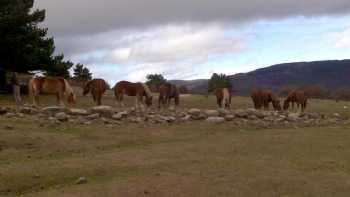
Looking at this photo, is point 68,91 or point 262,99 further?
point 262,99

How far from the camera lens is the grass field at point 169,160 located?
11.5 metres

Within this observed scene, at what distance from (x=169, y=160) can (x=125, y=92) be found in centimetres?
1292

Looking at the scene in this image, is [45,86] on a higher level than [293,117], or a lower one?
higher

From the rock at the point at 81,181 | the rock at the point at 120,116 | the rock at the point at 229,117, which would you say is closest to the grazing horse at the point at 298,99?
the rock at the point at 229,117

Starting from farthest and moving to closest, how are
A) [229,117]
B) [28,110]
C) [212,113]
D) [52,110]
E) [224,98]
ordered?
1. [224,98]
2. [212,113]
3. [229,117]
4. [52,110]
5. [28,110]

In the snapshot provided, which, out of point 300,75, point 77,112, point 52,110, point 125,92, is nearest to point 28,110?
point 52,110

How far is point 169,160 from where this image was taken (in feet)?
46.9

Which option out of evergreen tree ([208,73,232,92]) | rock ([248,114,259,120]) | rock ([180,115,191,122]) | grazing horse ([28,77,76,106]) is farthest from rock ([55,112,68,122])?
evergreen tree ([208,73,232,92])

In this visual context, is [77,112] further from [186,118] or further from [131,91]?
[131,91]

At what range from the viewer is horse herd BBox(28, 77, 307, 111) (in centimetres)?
2433

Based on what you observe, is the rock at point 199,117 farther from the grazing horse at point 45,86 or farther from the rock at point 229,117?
the grazing horse at point 45,86

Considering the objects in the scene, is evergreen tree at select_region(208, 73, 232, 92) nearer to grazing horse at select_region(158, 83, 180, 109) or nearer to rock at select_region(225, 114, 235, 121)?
grazing horse at select_region(158, 83, 180, 109)

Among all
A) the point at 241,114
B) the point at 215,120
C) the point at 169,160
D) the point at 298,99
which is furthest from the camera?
the point at 298,99

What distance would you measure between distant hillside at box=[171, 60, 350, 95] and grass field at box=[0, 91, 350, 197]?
254 ft
